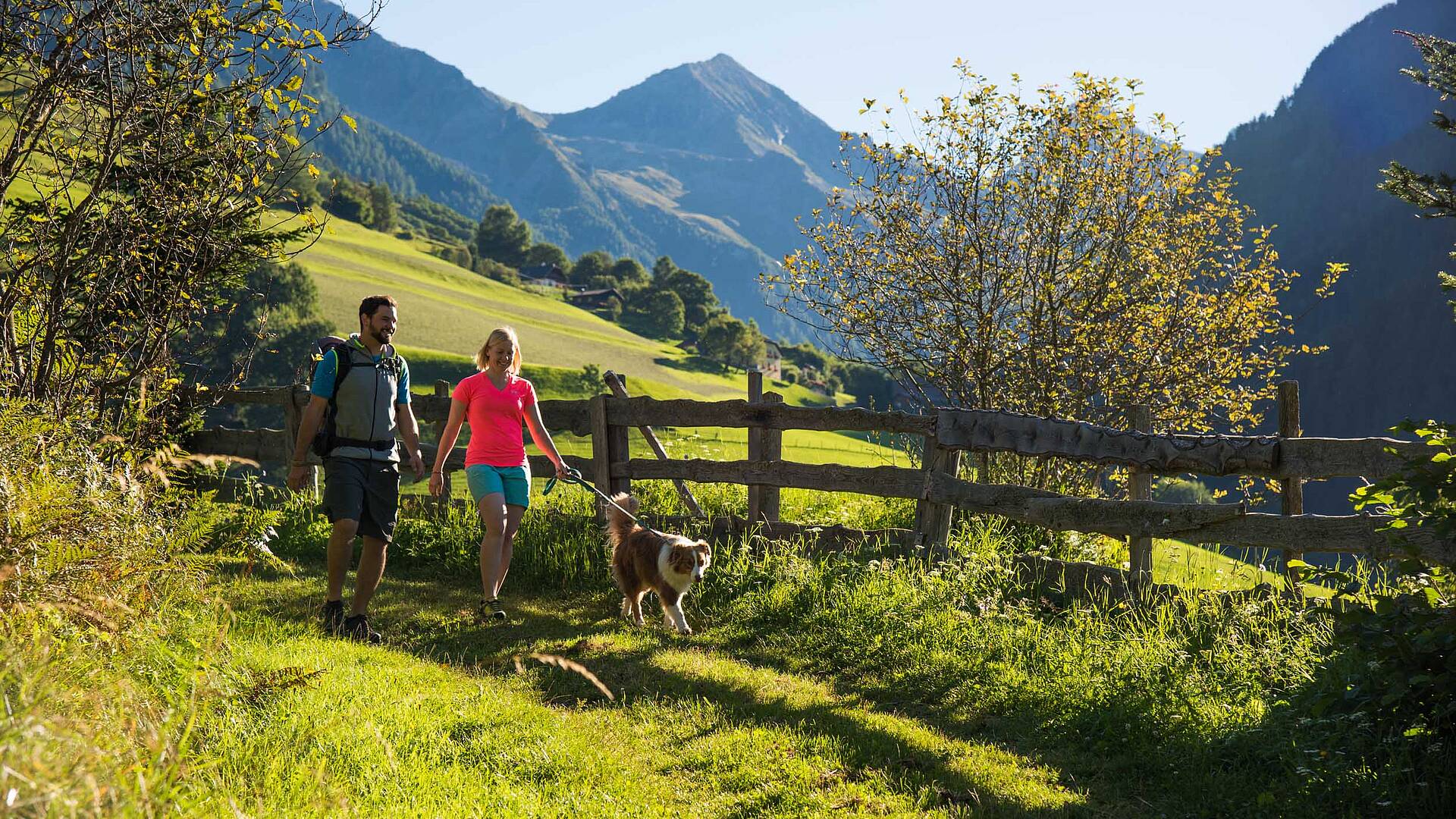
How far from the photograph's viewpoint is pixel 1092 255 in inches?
487

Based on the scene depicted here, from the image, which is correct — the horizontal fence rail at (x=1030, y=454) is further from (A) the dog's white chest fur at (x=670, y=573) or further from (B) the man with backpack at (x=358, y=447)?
(B) the man with backpack at (x=358, y=447)

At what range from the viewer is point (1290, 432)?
775cm

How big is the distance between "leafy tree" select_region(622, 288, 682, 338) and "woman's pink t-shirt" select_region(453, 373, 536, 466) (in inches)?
5244

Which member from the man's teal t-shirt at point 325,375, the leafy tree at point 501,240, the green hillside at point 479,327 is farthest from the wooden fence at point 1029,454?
the leafy tree at point 501,240

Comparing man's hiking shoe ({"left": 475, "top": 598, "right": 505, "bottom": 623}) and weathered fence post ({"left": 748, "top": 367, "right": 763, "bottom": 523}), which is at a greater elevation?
weathered fence post ({"left": 748, "top": 367, "right": 763, "bottom": 523})

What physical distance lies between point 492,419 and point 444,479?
0.80 m

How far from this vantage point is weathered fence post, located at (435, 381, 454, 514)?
782 cm

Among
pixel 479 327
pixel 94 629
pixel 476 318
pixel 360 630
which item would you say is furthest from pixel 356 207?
pixel 94 629

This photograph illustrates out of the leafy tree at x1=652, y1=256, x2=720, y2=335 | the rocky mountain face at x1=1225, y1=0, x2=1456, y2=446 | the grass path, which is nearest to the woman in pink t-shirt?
the grass path

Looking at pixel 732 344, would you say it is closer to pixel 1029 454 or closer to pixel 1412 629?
pixel 1029 454

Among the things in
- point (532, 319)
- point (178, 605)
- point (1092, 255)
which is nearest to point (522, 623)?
point (178, 605)

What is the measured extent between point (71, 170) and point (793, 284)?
9070 millimetres

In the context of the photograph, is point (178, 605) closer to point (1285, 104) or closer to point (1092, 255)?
point (1092, 255)

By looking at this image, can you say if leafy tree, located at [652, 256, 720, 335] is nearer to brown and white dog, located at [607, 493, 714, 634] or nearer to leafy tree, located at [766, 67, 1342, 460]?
leafy tree, located at [766, 67, 1342, 460]
